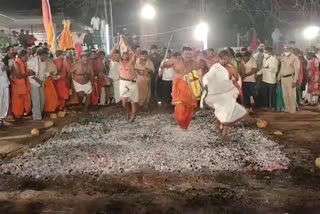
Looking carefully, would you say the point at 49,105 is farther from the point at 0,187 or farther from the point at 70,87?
the point at 0,187

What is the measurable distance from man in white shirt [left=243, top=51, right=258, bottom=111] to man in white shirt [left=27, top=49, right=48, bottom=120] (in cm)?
560

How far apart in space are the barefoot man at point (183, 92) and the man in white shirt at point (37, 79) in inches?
156

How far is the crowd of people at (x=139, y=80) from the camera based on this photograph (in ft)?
33.5

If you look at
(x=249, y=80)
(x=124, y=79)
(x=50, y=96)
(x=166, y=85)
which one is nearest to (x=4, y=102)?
(x=50, y=96)

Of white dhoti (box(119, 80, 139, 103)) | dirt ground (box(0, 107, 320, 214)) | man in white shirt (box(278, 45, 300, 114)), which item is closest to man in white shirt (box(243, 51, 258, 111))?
man in white shirt (box(278, 45, 300, 114))

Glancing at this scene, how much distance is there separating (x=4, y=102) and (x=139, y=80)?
4.01 meters

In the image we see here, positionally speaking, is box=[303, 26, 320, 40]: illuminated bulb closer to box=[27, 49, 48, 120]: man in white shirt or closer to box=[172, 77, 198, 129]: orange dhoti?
box=[172, 77, 198, 129]: orange dhoti

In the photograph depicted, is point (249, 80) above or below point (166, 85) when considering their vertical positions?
above

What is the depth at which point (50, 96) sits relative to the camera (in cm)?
1304

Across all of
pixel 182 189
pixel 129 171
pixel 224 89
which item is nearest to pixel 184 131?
pixel 224 89

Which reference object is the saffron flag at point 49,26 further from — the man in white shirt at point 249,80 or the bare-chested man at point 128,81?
the man in white shirt at point 249,80

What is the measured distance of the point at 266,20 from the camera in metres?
26.2

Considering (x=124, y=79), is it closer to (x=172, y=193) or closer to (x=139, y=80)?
(x=139, y=80)

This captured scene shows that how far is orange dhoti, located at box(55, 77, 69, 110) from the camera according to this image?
13.4 m
